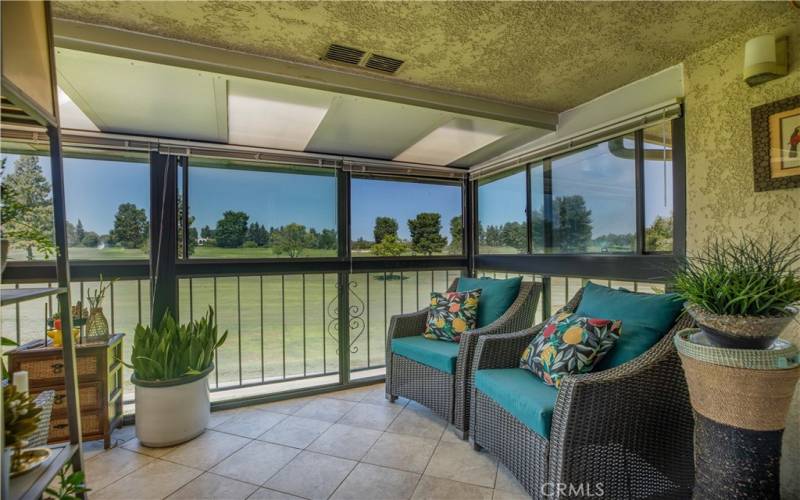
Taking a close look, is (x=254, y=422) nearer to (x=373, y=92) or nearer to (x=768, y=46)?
(x=373, y=92)

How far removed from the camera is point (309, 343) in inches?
136

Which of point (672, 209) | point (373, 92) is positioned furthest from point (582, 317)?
point (373, 92)

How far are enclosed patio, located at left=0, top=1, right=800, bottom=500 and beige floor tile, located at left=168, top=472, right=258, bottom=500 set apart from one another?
2 cm

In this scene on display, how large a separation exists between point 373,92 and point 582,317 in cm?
172

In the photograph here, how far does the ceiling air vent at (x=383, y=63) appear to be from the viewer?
1.99m

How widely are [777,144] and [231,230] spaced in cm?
330

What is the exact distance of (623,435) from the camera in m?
1.58

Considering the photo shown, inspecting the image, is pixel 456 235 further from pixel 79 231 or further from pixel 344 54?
pixel 79 231

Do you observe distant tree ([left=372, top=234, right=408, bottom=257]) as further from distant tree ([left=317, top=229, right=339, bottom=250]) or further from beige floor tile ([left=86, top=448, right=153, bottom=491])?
beige floor tile ([left=86, top=448, right=153, bottom=491])

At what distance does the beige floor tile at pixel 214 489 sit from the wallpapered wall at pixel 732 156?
2.53 m

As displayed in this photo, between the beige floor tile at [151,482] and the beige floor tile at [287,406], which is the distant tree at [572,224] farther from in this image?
the beige floor tile at [151,482]

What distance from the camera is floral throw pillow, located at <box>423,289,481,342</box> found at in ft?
9.01

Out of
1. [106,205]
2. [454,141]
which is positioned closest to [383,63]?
[454,141]

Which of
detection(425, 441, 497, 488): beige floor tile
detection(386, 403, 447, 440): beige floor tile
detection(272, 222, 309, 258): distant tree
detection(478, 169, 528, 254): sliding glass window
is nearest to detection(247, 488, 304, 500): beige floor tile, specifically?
detection(425, 441, 497, 488): beige floor tile
